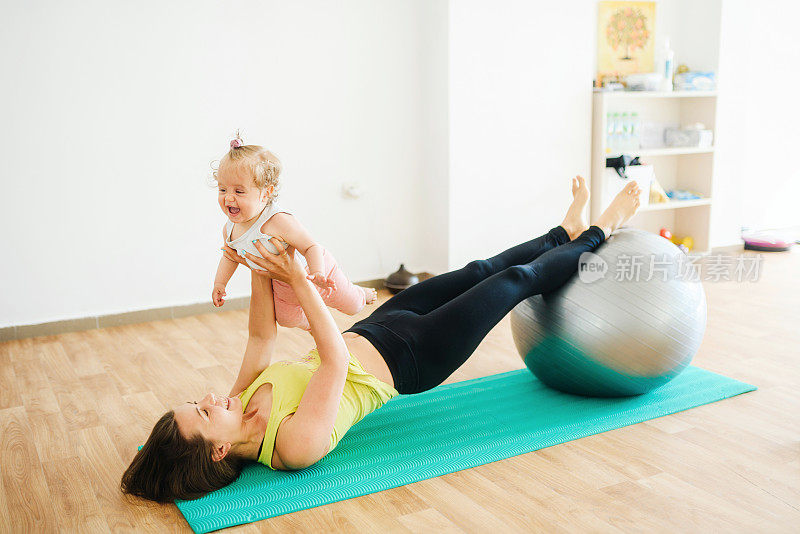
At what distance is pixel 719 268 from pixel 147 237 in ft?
10.3

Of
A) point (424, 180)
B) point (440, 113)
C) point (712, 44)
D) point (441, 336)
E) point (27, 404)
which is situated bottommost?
point (27, 404)

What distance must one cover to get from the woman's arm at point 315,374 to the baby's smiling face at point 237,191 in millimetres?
239

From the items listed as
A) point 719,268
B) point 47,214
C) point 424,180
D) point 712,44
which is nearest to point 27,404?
point 47,214

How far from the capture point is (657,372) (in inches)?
90.5

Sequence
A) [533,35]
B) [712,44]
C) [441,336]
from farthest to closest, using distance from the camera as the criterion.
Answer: [712,44] → [533,35] → [441,336]

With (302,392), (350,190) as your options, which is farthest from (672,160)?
(302,392)

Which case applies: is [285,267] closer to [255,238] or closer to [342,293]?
[255,238]

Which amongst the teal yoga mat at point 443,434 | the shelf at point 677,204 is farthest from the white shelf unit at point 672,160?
the teal yoga mat at point 443,434

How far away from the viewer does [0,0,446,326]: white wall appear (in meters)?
3.35

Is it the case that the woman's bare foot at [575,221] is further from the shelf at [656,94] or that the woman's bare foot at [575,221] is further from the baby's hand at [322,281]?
the shelf at [656,94]

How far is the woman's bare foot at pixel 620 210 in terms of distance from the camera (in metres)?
2.49

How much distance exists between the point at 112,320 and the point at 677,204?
11.2 ft

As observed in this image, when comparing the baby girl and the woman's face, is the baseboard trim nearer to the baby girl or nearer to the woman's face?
the baby girl

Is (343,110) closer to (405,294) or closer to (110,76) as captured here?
(110,76)
